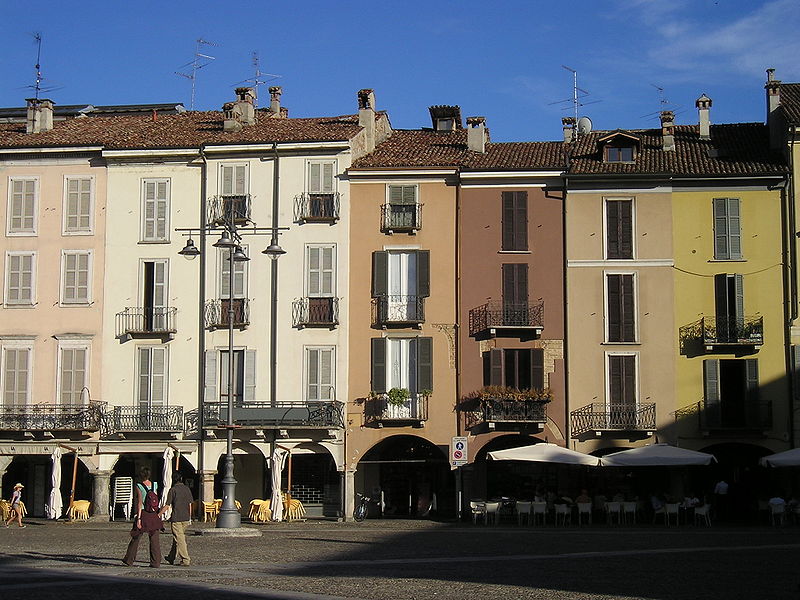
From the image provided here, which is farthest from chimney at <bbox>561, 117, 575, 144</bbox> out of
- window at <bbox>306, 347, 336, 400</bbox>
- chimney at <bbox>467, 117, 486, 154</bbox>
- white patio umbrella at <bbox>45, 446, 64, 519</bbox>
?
white patio umbrella at <bbox>45, 446, 64, 519</bbox>

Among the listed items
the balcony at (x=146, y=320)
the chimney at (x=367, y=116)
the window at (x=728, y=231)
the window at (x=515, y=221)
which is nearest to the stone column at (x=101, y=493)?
the balcony at (x=146, y=320)

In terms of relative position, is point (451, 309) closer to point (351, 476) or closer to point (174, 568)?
point (351, 476)

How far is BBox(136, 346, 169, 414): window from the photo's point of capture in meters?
44.6

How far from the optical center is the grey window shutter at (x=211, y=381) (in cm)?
4425

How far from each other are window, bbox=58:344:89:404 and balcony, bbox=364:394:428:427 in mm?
10355

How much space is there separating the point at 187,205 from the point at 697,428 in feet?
64.5

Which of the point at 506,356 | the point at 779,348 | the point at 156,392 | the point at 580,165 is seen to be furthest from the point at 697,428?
the point at 156,392

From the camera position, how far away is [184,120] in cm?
5022

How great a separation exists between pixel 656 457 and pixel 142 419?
1789cm

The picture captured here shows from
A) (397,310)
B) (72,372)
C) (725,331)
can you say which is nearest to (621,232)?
(725,331)

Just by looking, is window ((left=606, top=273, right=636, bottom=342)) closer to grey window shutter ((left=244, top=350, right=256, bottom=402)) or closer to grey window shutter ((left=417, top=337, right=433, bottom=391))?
grey window shutter ((left=417, top=337, right=433, bottom=391))

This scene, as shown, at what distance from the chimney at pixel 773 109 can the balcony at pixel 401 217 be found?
13.0 metres

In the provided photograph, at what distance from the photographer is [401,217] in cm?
4422

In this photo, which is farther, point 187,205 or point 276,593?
point 187,205
